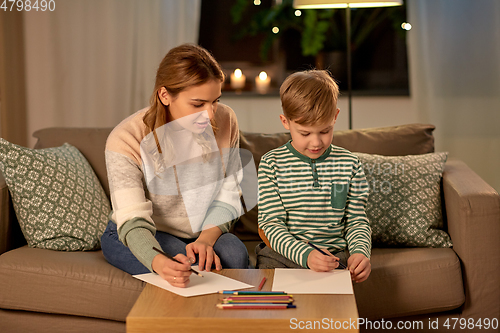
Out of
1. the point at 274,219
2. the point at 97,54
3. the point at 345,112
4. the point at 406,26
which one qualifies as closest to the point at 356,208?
the point at 274,219

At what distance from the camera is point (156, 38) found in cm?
275

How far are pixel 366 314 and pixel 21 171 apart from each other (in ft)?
3.80

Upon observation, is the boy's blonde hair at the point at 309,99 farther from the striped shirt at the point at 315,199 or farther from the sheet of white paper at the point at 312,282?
the sheet of white paper at the point at 312,282

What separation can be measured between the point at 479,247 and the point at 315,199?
21.2 inches

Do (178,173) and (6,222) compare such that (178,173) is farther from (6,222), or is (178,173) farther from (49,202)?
(6,222)

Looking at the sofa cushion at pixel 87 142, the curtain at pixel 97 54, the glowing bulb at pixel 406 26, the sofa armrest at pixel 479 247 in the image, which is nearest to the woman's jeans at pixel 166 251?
the sofa cushion at pixel 87 142

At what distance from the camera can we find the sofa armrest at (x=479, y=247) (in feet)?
4.75

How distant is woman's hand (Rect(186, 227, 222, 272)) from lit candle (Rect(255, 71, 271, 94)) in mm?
1623

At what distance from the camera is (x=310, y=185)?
1361 millimetres

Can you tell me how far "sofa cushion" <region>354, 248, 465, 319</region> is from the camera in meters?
1.43

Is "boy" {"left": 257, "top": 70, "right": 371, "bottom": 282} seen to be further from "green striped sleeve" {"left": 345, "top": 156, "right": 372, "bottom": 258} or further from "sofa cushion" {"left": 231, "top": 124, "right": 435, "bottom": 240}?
"sofa cushion" {"left": 231, "top": 124, "right": 435, "bottom": 240}

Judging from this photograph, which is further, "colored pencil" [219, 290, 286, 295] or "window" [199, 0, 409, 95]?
"window" [199, 0, 409, 95]

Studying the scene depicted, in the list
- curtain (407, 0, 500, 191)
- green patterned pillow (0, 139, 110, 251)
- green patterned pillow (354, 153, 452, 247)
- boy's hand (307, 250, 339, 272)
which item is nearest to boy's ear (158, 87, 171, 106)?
green patterned pillow (0, 139, 110, 251)

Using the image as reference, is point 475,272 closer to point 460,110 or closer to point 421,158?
point 421,158
